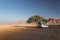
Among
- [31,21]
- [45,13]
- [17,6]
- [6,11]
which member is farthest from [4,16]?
[45,13]

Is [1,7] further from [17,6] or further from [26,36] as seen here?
[26,36]

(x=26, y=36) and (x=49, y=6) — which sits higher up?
(x=49, y=6)

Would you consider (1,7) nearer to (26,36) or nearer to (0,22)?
(0,22)

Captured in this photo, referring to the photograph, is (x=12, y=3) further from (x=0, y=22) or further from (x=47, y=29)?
(x=47, y=29)

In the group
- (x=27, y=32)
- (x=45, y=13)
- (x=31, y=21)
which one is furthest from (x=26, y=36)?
(x=45, y=13)

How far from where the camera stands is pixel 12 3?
2963mm

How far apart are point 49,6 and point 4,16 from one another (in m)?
0.78

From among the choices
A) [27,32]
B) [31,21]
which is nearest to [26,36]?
[27,32]

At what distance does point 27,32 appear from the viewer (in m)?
2.87

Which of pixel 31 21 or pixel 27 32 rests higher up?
pixel 31 21

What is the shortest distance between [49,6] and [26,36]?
64 cm

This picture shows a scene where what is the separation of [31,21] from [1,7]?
0.56 metres

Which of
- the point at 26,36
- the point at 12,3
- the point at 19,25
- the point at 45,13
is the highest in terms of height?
the point at 12,3

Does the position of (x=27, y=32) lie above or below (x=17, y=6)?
below
